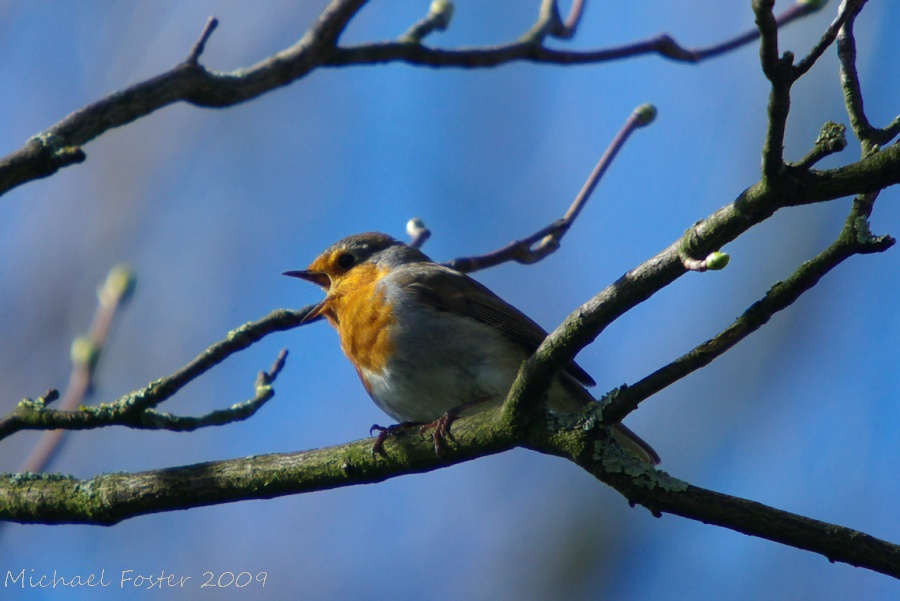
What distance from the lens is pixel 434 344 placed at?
4.47 meters

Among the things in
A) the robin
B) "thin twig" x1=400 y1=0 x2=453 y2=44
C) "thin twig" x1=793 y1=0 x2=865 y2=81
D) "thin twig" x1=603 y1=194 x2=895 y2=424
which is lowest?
"thin twig" x1=603 y1=194 x2=895 y2=424

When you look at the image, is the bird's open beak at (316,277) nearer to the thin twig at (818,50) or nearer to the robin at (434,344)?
the robin at (434,344)

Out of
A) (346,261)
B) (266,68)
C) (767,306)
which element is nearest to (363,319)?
(346,261)

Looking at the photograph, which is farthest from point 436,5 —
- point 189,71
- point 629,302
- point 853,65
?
point 629,302

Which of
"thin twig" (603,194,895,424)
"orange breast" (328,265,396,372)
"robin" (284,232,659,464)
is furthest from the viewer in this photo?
"orange breast" (328,265,396,372)

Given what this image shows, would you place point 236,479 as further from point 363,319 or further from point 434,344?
point 363,319

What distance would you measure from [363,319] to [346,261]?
38.7 inches

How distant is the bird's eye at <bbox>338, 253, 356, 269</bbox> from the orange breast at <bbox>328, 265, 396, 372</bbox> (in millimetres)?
304

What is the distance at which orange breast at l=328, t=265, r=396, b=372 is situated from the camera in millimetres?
4578

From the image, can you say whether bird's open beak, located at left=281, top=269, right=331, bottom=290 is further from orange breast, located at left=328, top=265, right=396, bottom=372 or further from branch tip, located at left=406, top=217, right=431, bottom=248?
branch tip, located at left=406, top=217, right=431, bottom=248

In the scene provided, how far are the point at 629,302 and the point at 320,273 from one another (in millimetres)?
3606

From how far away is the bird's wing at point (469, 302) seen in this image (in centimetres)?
479

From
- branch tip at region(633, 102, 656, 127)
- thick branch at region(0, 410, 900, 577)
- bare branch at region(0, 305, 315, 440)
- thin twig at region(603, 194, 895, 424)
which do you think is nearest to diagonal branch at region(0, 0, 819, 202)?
branch tip at region(633, 102, 656, 127)

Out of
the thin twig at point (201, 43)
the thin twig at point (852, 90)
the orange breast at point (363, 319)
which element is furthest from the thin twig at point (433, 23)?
the thin twig at point (852, 90)
